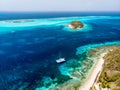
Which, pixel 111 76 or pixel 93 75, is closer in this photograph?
pixel 111 76

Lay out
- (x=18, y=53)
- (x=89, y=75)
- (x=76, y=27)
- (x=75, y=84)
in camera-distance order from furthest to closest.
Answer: (x=76, y=27), (x=18, y=53), (x=89, y=75), (x=75, y=84)

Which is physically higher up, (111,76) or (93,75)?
(111,76)

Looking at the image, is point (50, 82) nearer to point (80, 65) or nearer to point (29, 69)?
point (29, 69)

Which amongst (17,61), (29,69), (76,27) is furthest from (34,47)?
(76,27)

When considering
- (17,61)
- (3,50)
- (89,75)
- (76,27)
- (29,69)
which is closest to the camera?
(89,75)

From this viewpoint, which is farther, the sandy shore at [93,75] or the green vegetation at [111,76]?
the sandy shore at [93,75]

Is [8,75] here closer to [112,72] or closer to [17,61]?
[17,61]

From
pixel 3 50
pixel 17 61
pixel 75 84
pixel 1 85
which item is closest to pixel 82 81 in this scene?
pixel 75 84

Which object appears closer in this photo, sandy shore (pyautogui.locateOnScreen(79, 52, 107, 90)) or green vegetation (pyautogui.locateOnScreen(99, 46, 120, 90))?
green vegetation (pyautogui.locateOnScreen(99, 46, 120, 90))

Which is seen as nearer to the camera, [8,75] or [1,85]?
[1,85]
